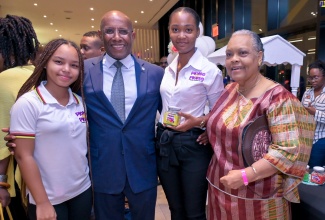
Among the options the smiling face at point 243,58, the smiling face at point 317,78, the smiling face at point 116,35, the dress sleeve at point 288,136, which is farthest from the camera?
the smiling face at point 317,78

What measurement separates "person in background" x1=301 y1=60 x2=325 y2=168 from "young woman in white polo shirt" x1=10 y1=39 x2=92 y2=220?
8.32 ft

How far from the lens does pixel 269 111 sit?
1239 millimetres

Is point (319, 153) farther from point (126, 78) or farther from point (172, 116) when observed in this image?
point (126, 78)

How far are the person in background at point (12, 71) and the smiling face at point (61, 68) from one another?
202 mm

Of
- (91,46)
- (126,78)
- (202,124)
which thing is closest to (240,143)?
(202,124)

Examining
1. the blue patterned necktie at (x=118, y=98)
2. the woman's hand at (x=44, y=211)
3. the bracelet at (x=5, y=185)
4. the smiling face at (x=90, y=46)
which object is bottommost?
the woman's hand at (x=44, y=211)

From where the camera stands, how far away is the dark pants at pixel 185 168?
61.9 inches

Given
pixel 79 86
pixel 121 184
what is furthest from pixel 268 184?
pixel 79 86

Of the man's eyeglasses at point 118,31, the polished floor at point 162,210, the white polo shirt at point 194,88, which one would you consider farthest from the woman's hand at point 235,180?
the polished floor at point 162,210

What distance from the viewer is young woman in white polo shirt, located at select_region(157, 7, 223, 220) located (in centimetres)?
157

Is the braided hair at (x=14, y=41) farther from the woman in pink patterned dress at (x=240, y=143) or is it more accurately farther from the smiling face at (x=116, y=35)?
the woman in pink patterned dress at (x=240, y=143)

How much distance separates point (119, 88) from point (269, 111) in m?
0.82

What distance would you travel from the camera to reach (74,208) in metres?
1.42

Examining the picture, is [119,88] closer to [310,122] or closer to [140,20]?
[310,122]
